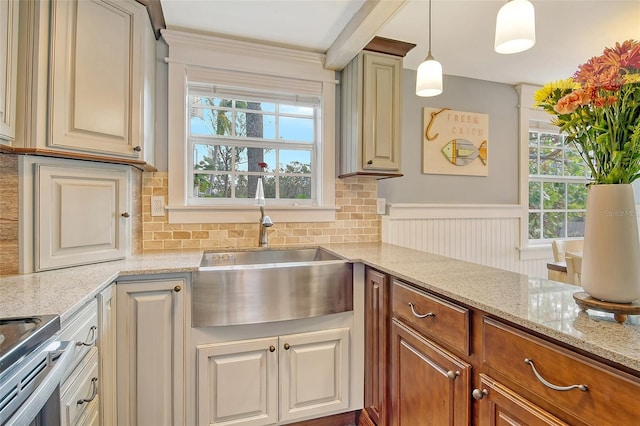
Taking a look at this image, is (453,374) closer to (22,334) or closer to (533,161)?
(22,334)

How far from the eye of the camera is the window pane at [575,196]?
133 inches

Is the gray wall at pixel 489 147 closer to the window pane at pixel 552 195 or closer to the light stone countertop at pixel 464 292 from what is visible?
the window pane at pixel 552 195

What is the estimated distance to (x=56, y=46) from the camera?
4.49 feet

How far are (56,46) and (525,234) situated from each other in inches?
141

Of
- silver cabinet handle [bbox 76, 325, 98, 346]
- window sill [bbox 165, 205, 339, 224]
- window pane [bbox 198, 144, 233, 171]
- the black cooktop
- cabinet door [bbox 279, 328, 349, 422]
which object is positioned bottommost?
cabinet door [bbox 279, 328, 349, 422]

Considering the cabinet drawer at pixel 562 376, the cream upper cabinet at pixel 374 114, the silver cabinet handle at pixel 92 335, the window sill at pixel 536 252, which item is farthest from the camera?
the window sill at pixel 536 252

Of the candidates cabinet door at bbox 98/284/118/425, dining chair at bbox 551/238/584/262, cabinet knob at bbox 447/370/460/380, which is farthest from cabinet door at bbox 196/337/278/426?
dining chair at bbox 551/238/584/262

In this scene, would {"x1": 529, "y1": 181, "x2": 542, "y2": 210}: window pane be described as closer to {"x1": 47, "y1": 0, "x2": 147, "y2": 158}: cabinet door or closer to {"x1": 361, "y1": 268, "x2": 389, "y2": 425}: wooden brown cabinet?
{"x1": 361, "y1": 268, "x2": 389, "y2": 425}: wooden brown cabinet

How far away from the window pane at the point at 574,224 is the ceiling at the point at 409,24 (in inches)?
63.2

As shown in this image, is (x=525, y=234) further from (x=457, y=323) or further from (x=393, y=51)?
(x=457, y=323)

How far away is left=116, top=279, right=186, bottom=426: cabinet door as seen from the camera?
144cm

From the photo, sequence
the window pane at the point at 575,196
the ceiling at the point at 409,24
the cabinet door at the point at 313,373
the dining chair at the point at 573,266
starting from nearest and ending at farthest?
the cabinet door at the point at 313,373, the ceiling at the point at 409,24, the dining chair at the point at 573,266, the window pane at the point at 575,196

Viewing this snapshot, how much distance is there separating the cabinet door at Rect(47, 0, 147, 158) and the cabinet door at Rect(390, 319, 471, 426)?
1604 millimetres

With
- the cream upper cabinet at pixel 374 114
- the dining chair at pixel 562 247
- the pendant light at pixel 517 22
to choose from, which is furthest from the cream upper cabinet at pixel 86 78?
the dining chair at pixel 562 247
